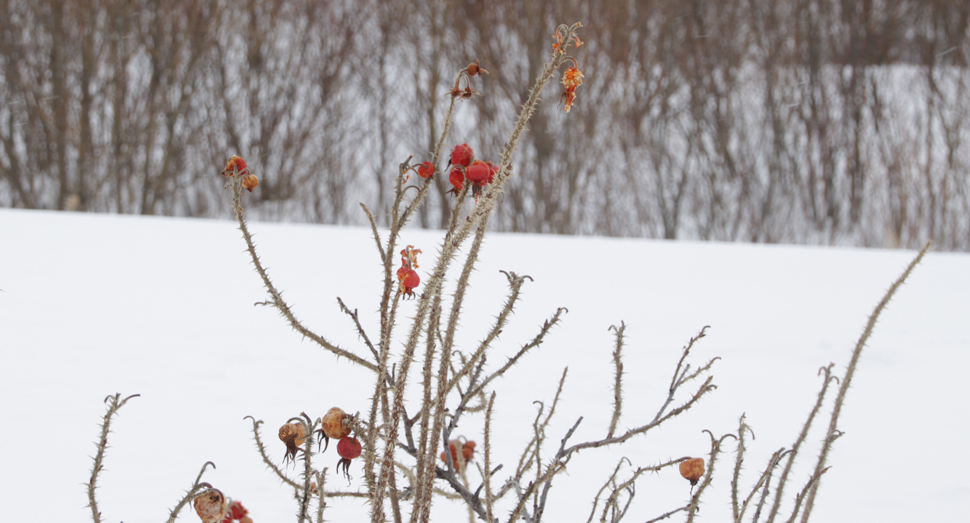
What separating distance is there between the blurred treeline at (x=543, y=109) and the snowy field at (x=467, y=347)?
3.32 m

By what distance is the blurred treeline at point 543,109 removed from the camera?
704cm

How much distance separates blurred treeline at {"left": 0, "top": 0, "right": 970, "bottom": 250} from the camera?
7.04 meters

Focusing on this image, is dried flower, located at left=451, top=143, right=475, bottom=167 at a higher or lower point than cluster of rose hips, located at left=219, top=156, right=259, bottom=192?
higher

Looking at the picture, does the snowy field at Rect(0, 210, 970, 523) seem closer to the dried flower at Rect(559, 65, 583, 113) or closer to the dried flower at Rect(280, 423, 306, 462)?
the dried flower at Rect(280, 423, 306, 462)

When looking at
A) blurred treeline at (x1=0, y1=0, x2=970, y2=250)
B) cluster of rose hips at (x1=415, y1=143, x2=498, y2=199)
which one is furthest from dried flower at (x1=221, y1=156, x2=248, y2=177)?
blurred treeline at (x1=0, y1=0, x2=970, y2=250)

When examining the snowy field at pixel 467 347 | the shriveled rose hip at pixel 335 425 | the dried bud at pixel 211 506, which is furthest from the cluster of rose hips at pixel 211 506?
the snowy field at pixel 467 347

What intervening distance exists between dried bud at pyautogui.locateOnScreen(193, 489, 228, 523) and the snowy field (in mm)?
759

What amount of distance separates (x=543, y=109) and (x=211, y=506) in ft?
22.3

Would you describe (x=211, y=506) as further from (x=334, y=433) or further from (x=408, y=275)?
(x=408, y=275)

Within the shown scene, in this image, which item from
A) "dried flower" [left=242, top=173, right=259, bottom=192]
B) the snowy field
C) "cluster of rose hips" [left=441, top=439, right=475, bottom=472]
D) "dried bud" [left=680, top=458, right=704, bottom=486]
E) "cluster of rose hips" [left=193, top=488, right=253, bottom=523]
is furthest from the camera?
the snowy field

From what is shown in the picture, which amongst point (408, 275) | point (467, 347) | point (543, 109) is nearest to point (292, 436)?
point (408, 275)

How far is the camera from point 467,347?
8.61 feet

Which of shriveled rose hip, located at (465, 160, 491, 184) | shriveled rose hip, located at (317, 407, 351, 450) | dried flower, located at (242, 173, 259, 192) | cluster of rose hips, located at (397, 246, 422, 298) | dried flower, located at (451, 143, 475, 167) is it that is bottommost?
shriveled rose hip, located at (317, 407, 351, 450)

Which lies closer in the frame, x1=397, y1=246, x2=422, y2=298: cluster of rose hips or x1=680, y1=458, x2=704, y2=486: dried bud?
x1=397, y1=246, x2=422, y2=298: cluster of rose hips
